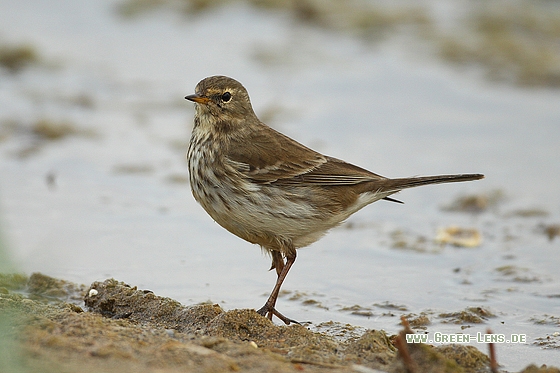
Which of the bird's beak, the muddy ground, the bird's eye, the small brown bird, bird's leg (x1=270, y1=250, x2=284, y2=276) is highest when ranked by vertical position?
the bird's eye

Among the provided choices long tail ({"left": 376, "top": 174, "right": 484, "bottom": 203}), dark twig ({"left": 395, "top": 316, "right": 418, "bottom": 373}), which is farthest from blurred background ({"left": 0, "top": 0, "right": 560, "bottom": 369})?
dark twig ({"left": 395, "top": 316, "right": 418, "bottom": 373})

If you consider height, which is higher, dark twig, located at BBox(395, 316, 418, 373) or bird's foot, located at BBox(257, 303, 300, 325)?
bird's foot, located at BBox(257, 303, 300, 325)

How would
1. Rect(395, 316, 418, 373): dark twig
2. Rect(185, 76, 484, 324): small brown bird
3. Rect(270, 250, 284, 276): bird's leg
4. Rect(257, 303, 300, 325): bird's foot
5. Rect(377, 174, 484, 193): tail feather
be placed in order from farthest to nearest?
Rect(270, 250, 284, 276): bird's leg < Rect(377, 174, 484, 193): tail feather < Rect(185, 76, 484, 324): small brown bird < Rect(257, 303, 300, 325): bird's foot < Rect(395, 316, 418, 373): dark twig

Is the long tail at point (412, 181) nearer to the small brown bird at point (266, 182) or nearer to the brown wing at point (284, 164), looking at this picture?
the small brown bird at point (266, 182)

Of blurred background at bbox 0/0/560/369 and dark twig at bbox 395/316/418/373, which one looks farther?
blurred background at bbox 0/0/560/369

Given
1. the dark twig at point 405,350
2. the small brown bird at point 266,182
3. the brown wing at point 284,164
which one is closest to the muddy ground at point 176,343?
the dark twig at point 405,350

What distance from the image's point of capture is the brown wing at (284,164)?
6.68 meters

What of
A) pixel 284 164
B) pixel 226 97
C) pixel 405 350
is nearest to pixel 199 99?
pixel 226 97

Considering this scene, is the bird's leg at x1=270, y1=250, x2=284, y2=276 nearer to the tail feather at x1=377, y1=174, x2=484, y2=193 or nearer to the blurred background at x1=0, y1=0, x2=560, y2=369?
the blurred background at x1=0, y1=0, x2=560, y2=369

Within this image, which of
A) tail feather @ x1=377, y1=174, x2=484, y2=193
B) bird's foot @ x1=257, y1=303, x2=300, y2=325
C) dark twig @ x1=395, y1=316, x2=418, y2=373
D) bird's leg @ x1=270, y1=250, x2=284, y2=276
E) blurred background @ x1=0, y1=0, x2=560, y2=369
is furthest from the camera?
blurred background @ x1=0, y1=0, x2=560, y2=369

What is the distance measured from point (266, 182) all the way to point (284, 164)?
0.25 metres

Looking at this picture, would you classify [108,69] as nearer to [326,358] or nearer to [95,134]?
[95,134]

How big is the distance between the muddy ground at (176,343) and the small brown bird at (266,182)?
2.59 feet

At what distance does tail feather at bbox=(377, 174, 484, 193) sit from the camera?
6605 mm
